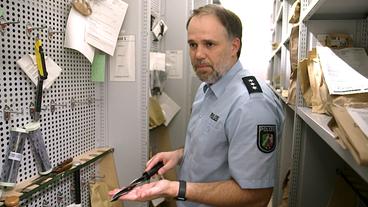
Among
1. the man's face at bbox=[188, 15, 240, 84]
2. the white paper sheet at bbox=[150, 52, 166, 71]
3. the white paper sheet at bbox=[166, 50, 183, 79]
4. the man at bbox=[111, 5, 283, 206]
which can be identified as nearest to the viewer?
the man at bbox=[111, 5, 283, 206]

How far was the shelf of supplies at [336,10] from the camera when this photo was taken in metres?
1.12

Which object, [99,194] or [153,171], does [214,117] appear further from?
[99,194]

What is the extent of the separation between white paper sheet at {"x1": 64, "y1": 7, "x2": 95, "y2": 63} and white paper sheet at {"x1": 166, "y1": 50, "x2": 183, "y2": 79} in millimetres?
1395

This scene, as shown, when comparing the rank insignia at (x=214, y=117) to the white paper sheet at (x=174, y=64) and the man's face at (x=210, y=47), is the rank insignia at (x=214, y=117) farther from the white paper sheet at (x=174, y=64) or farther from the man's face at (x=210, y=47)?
the white paper sheet at (x=174, y=64)

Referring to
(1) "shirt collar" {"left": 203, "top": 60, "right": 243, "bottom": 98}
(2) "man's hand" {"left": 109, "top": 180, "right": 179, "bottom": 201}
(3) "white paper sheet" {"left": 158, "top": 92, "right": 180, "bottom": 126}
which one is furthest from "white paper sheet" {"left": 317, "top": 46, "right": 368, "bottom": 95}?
(3) "white paper sheet" {"left": 158, "top": 92, "right": 180, "bottom": 126}

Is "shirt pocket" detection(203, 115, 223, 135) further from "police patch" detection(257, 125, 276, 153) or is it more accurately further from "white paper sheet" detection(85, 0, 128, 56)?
"white paper sheet" detection(85, 0, 128, 56)

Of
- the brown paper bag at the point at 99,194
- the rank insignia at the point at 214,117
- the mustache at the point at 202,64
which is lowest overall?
→ the brown paper bag at the point at 99,194

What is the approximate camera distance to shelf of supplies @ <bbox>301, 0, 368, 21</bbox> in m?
1.12

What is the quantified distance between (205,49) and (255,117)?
41cm

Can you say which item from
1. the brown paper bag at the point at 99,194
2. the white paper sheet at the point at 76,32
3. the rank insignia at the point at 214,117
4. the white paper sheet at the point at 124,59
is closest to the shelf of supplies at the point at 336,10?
the rank insignia at the point at 214,117

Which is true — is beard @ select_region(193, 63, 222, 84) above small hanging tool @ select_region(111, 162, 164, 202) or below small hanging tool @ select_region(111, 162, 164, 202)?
above

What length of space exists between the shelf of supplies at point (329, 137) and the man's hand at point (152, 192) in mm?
521

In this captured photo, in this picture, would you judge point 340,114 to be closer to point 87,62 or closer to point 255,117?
point 255,117

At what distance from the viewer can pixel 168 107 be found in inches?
98.6
